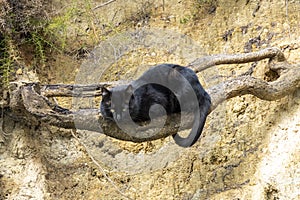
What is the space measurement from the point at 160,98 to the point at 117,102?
22 centimetres

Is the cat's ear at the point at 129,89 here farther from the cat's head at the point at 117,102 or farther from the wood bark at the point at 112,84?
the wood bark at the point at 112,84

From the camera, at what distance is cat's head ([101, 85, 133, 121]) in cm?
201

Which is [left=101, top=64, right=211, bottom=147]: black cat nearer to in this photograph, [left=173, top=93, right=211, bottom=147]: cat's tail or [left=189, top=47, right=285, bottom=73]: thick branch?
[left=173, top=93, right=211, bottom=147]: cat's tail

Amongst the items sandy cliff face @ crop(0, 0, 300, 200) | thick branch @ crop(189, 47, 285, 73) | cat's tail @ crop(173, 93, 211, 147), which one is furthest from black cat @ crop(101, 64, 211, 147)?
sandy cliff face @ crop(0, 0, 300, 200)

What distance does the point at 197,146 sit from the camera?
10.5 feet

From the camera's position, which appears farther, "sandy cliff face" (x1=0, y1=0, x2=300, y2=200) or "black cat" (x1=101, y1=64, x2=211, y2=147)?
"sandy cliff face" (x1=0, y1=0, x2=300, y2=200)

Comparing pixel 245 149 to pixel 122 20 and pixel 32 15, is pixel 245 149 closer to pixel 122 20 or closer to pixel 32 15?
pixel 122 20

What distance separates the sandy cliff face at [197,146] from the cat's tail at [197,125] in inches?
31.4

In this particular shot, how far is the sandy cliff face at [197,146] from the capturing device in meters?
2.91

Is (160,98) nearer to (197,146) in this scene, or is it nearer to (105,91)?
(105,91)

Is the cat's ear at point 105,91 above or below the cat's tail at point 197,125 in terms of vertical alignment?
above

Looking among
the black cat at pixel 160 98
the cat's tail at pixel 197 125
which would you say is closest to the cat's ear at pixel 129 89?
the black cat at pixel 160 98

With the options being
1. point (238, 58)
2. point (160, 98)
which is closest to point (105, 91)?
point (160, 98)

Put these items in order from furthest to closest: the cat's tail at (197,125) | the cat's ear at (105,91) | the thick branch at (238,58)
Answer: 1. the thick branch at (238,58)
2. the cat's tail at (197,125)
3. the cat's ear at (105,91)
